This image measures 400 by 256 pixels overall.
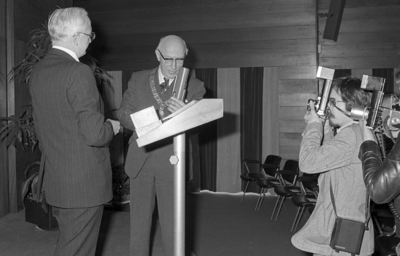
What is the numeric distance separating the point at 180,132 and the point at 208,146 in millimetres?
5118

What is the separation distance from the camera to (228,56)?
20.0ft

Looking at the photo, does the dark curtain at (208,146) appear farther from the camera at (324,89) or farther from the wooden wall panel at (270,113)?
the camera at (324,89)

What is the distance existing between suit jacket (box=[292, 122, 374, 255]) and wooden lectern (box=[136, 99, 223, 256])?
62 cm

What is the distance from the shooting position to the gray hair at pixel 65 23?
70.6 inches

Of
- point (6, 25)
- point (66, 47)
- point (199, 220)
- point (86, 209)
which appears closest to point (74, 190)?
point (86, 209)

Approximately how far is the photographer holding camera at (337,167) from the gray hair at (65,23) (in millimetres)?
1106

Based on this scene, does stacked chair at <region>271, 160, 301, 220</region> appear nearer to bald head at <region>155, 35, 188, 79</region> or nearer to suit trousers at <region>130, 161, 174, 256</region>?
suit trousers at <region>130, 161, 174, 256</region>

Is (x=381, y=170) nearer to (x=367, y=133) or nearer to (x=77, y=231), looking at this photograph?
(x=367, y=133)

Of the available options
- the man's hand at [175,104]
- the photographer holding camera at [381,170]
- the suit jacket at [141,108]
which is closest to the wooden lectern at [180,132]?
the man's hand at [175,104]

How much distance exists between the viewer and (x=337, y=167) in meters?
1.71

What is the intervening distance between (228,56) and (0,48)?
10.3ft

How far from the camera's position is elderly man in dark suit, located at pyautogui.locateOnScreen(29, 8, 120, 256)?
1738mm

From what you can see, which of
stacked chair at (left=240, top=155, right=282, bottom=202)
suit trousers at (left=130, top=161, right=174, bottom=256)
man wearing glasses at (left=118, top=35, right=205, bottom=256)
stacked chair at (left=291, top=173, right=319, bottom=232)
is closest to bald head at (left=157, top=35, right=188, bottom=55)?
man wearing glasses at (left=118, top=35, right=205, bottom=256)

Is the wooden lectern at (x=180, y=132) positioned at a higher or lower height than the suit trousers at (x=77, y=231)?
higher
